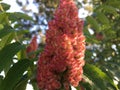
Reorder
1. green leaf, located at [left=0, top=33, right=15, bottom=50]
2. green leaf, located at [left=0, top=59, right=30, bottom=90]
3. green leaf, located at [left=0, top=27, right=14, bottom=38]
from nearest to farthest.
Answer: green leaf, located at [left=0, top=59, right=30, bottom=90] → green leaf, located at [left=0, top=27, right=14, bottom=38] → green leaf, located at [left=0, top=33, right=15, bottom=50]

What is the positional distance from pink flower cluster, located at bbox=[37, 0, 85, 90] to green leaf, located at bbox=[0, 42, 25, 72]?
29 cm

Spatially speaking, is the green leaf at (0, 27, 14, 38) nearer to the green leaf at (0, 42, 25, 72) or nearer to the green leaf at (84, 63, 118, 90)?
the green leaf at (0, 42, 25, 72)

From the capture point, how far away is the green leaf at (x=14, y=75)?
335cm

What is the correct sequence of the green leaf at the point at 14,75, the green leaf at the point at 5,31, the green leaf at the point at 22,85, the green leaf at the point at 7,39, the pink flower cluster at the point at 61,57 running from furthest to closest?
the green leaf at the point at 7,39
the green leaf at the point at 5,31
the green leaf at the point at 22,85
the green leaf at the point at 14,75
the pink flower cluster at the point at 61,57

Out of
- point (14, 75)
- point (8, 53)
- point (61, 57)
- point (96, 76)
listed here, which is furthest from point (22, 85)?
point (96, 76)

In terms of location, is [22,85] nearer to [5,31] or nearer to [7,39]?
[5,31]

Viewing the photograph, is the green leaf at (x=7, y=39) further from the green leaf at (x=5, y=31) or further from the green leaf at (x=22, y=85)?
the green leaf at (x=22, y=85)

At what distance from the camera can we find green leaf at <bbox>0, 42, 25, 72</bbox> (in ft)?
11.1

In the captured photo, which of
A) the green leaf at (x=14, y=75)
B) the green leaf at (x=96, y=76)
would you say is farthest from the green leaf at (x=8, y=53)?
the green leaf at (x=96, y=76)

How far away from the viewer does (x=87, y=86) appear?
11.5 ft

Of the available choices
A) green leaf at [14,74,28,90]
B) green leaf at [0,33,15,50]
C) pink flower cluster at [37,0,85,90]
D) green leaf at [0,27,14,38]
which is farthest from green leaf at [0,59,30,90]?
green leaf at [0,33,15,50]

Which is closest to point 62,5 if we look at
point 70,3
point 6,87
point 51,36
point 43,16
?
point 70,3

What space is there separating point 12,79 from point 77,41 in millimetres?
654

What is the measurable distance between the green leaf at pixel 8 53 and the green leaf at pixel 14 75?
0.30ft
